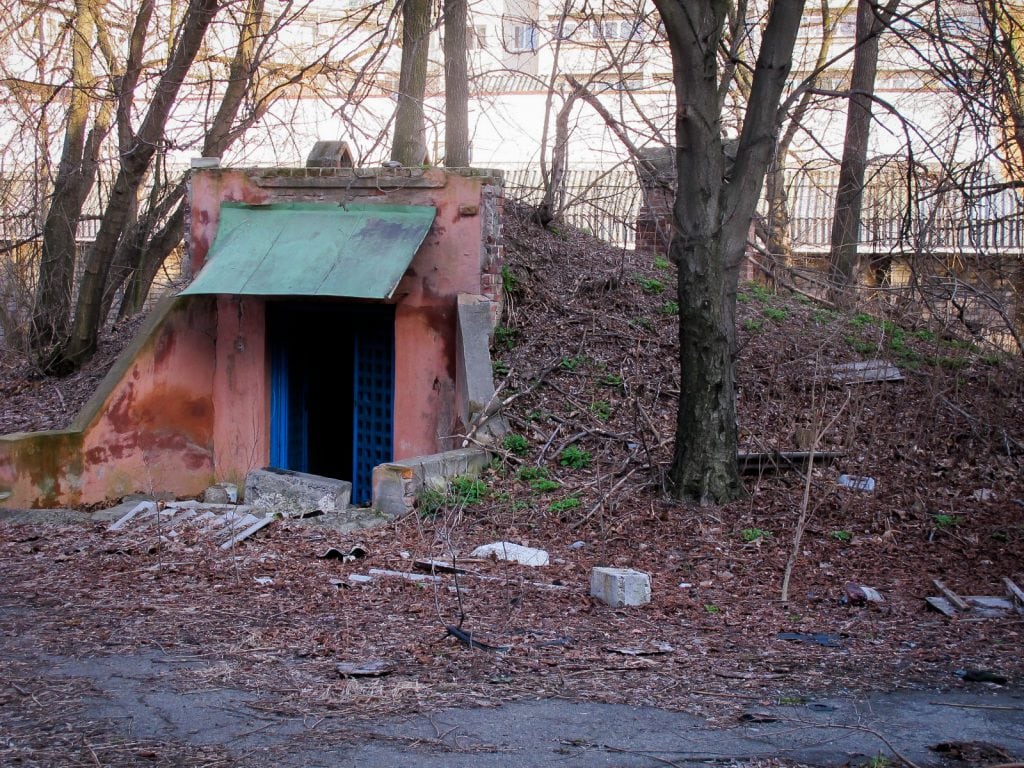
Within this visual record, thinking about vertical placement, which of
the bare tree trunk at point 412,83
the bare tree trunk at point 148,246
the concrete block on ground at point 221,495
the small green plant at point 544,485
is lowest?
the concrete block on ground at point 221,495

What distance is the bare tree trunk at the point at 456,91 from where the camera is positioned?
14.0 meters

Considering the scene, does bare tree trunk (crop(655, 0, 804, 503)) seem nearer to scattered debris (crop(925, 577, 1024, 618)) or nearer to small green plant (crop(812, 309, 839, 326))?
scattered debris (crop(925, 577, 1024, 618))

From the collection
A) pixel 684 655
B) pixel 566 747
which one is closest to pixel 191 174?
pixel 684 655

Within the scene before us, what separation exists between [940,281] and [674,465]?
3.91 m

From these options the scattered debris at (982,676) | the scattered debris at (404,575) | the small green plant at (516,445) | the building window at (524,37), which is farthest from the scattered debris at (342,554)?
the building window at (524,37)

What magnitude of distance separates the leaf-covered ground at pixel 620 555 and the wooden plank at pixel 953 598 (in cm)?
15

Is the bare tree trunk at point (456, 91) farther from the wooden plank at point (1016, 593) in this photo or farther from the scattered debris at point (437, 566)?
the wooden plank at point (1016, 593)

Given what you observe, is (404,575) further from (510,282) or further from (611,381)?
(510,282)

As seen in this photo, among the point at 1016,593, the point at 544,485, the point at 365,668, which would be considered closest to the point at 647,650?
the point at 365,668

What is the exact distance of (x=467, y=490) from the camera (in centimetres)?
973

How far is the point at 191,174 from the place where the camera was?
42.8 ft

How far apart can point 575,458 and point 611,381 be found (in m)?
1.60

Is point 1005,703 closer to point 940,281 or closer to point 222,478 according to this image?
point 940,281

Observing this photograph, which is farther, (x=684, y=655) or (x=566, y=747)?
(x=684, y=655)
